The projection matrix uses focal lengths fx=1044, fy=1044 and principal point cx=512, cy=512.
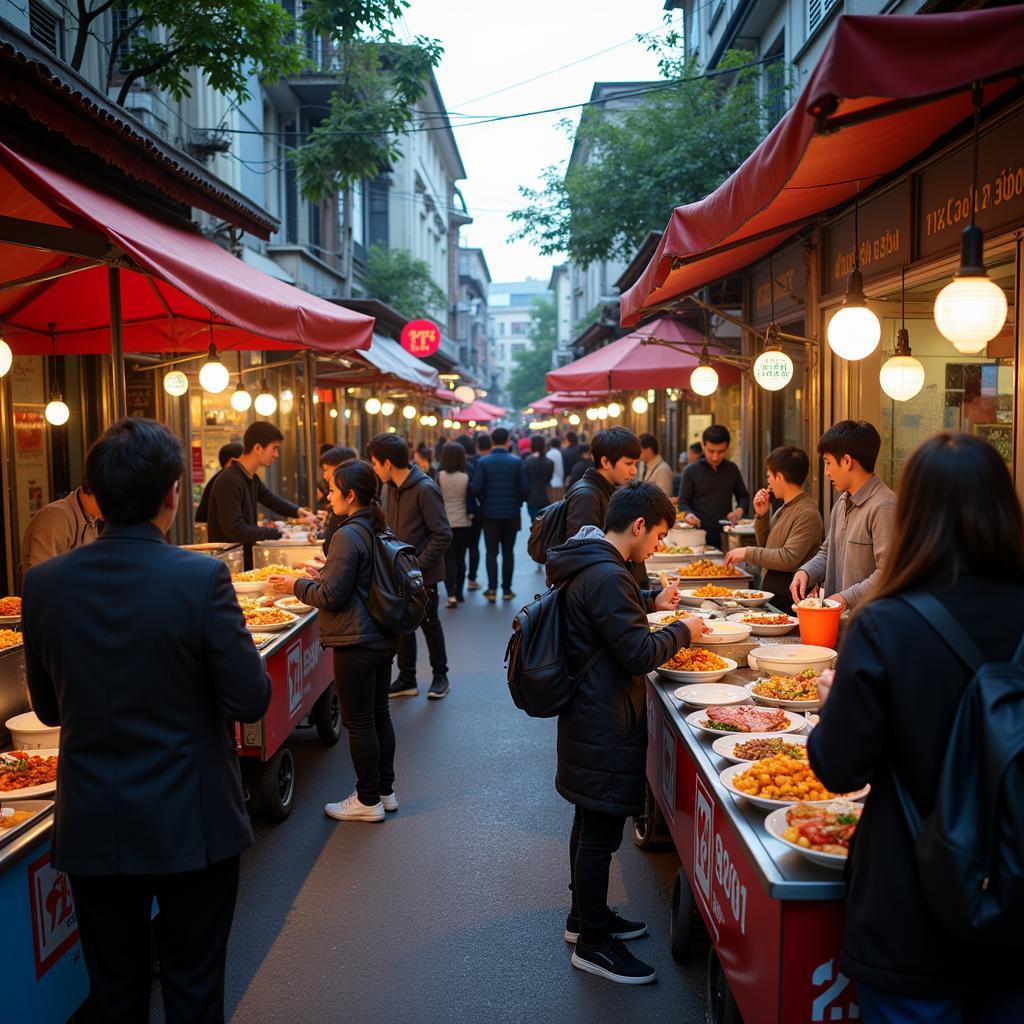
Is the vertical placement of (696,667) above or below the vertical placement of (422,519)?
below

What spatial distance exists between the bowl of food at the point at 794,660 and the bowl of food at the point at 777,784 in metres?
1.28

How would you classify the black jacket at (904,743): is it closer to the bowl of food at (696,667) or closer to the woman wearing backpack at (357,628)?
the bowl of food at (696,667)

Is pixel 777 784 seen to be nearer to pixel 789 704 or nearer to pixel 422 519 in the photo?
pixel 789 704

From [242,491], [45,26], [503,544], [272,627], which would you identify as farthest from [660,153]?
[272,627]

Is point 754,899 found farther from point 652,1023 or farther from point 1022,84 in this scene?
point 1022,84

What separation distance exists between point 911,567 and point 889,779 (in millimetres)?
498

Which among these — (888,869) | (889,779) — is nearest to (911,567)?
(889,779)

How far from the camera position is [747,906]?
10.3 feet

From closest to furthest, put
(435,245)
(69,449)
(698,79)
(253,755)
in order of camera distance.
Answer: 1. (253,755)
2. (69,449)
3. (698,79)
4. (435,245)

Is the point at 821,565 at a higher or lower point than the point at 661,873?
higher

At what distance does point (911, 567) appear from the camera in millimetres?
2428

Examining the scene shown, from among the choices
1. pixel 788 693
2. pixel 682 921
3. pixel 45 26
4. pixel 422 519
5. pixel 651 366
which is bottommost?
pixel 682 921

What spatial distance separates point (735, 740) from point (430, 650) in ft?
18.1

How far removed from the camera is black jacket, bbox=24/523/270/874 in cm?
277
